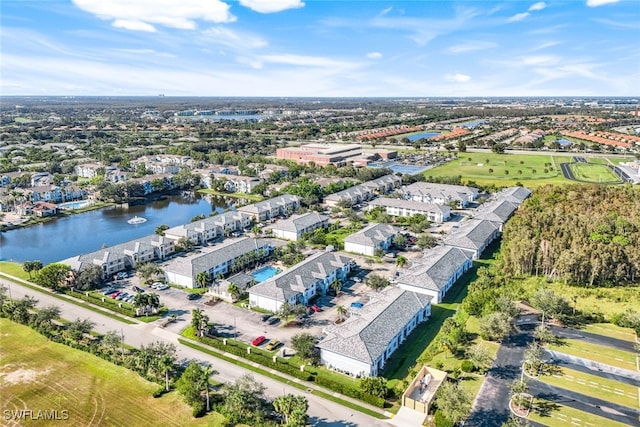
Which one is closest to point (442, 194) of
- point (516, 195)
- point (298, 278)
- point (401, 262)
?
point (516, 195)

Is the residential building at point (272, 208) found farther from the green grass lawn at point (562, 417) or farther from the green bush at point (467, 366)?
the green grass lawn at point (562, 417)

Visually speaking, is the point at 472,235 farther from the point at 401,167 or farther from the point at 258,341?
the point at 401,167

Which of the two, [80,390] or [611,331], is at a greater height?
[611,331]

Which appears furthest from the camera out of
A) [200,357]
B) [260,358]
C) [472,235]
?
[472,235]

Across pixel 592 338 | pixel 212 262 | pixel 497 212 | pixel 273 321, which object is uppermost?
pixel 497 212

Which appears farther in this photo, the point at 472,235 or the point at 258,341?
the point at 472,235

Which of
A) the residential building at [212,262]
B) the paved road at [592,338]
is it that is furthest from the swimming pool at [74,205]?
the paved road at [592,338]

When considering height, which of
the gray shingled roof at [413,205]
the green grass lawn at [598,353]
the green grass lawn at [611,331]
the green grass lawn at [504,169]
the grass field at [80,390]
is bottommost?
the grass field at [80,390]
